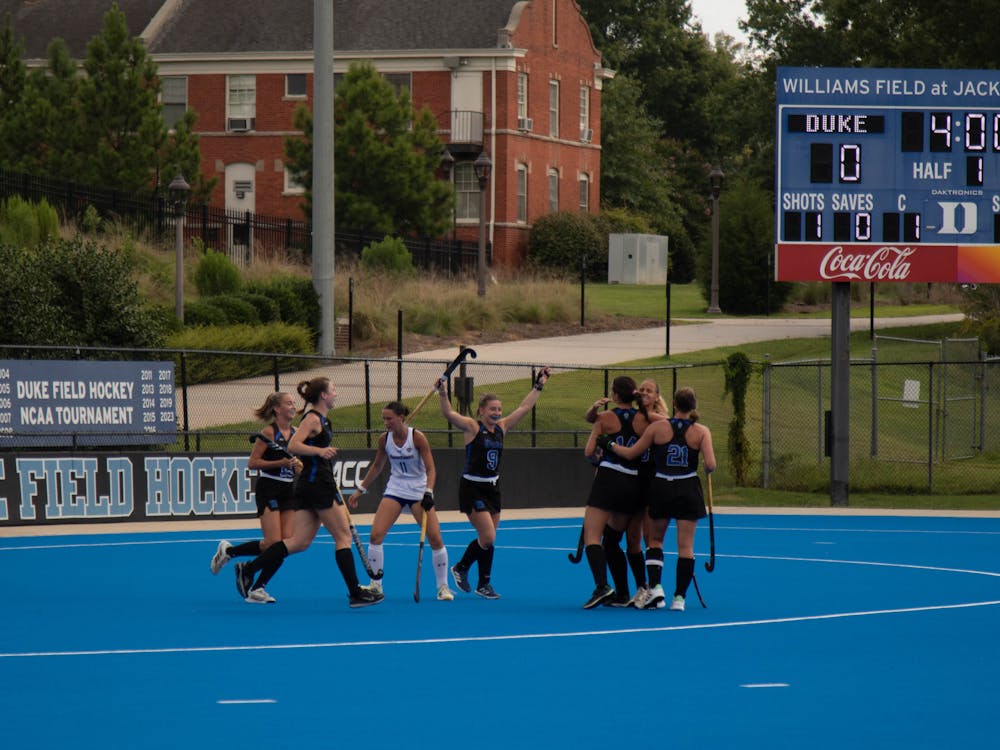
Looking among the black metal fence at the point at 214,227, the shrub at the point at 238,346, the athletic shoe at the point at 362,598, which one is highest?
the black metal fence at the point at 214,227

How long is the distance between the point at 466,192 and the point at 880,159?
37.3 meters

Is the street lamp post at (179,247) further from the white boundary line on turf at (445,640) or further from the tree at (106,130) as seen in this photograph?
the white boundary line on turf at (445,640)

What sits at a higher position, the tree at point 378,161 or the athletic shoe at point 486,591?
the tree at point 378,161

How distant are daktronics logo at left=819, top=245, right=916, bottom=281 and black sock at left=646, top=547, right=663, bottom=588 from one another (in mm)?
12761

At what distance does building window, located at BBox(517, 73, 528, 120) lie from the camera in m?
63.0

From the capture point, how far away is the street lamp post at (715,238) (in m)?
49.4

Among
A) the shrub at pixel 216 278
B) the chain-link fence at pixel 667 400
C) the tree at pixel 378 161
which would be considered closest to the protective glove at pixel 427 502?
the chain-link fence at pixel 667 400

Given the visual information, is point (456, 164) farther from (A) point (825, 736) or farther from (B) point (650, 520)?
(A) point (825, 736)

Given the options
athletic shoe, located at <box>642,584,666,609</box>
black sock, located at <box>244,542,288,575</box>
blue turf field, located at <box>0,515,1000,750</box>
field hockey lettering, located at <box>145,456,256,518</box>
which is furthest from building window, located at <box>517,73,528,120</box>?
athletic shoe, located at <box>642,584,666,609</box>

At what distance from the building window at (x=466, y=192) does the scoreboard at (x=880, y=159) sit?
36307mm

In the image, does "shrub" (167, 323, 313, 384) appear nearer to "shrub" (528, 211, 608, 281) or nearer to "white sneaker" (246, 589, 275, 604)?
"white sneaker" (246, 589, 275, 604)

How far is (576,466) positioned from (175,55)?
3932cm

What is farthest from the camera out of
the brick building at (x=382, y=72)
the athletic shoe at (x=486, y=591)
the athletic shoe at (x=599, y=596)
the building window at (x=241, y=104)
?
the building window at (x=241, y=104)

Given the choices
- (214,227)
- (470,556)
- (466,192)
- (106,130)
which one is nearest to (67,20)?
(214,227)
